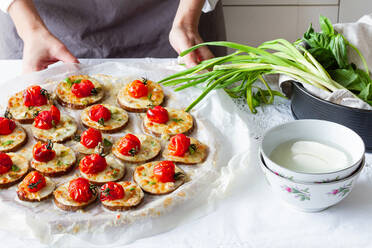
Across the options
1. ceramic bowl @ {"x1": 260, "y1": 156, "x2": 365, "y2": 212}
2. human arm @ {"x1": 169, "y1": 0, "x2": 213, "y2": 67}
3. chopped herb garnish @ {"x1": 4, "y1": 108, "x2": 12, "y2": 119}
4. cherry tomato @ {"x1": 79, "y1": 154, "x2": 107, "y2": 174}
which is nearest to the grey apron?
human arm @ {"x1": 169, "y1": 0, "x2": 213, "y2": 67}

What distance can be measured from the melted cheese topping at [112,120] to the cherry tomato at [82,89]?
3.8 inches

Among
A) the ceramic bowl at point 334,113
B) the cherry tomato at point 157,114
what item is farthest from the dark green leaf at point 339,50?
the cherry tomato at point 157,114

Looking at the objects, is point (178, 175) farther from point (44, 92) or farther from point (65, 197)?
point (44, 92)

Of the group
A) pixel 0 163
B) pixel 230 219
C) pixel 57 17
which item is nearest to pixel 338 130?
pixel 230 219

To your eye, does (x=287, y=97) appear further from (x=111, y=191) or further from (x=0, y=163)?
(x=0, y=163)

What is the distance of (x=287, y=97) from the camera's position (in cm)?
183

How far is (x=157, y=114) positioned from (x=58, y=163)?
41 cm

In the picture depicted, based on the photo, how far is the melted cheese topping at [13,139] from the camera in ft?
5.19

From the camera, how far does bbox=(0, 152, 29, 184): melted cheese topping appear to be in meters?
1.43

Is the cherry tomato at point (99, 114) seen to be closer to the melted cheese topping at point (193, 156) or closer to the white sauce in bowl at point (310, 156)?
the melted cheese topping at point (193, 156)

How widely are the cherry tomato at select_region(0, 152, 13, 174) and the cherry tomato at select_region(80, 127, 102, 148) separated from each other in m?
0.25

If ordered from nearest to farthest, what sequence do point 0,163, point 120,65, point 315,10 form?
point 0,163 < point 120,65 < point 315,10

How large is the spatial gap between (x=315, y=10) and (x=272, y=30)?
0.36 m

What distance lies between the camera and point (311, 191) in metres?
1.18
